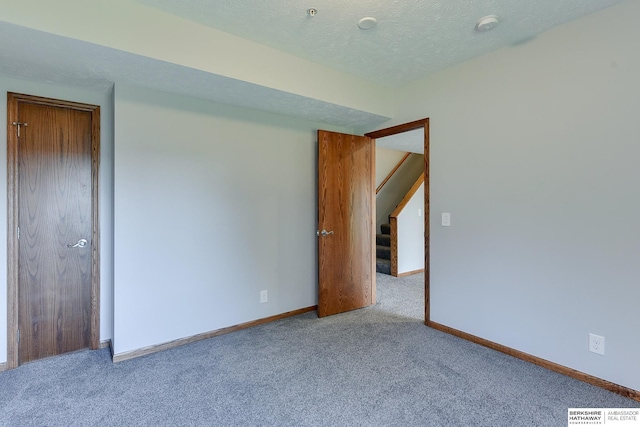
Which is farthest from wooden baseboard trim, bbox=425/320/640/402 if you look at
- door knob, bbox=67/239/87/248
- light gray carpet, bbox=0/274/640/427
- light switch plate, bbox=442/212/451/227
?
door knob, bbox=67/239/87/248

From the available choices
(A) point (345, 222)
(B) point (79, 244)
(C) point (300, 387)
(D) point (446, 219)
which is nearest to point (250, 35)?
(A) point (345, 222)

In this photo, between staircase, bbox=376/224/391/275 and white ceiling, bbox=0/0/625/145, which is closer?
white ceiling, bbox=0/0/625/145

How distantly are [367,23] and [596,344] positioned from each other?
2606 mm

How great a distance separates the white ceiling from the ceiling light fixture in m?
0.04

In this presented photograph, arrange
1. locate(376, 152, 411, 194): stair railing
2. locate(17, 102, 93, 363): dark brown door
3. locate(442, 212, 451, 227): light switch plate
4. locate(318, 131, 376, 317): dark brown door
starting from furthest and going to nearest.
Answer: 1. locate(376, 152, 411, 194): stair railing
2. locate(318, 131, 376, 317): dark brown door
3. locate(442, 212, 451, 227): light switch plate
4. locate(17, 102, 93, 363): dark brown door

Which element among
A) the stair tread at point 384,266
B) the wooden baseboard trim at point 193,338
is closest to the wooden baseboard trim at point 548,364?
the wooden baseboard trim at point 193,338

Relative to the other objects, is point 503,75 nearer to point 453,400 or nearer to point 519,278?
point 519,278

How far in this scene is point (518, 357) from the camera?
236cm

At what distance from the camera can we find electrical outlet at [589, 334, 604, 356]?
199 cm

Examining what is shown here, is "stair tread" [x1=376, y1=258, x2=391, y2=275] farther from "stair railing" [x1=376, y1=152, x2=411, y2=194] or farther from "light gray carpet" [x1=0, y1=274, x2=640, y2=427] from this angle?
"light gray carpet" [x1=0, y1=274, x2=640, y2=427]

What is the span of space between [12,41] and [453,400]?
10.9 ft

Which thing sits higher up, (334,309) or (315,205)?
(315,205)

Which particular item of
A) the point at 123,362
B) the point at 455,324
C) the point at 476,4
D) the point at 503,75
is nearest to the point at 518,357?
the point at 455,324

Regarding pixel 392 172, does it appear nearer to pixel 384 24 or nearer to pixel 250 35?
pixel 384 24
